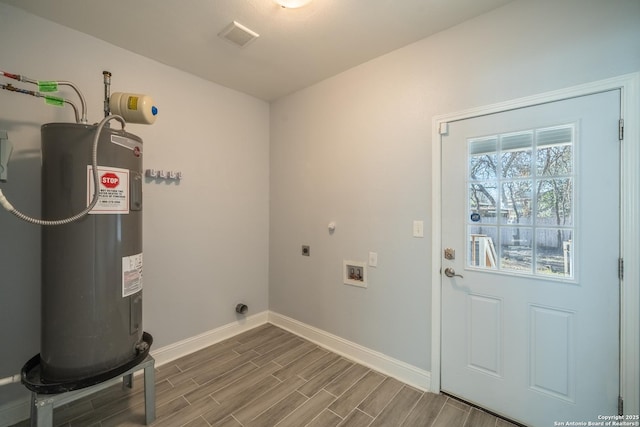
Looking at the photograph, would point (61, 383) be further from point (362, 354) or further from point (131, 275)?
point (362, 354)

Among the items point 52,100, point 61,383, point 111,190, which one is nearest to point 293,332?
point 61,383

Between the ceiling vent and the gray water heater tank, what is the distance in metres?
1.09

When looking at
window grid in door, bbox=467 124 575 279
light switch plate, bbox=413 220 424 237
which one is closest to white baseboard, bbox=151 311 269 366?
light switch plate, bbox=413 220 424 237

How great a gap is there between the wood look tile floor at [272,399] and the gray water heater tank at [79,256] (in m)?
0.60

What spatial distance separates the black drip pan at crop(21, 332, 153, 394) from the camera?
1310mm

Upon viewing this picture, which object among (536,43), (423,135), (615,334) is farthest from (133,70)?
(615,334)

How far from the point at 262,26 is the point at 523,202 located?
215cm

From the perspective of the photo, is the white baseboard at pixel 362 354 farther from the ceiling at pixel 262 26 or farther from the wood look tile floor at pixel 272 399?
the ceiling at pixel 262 26

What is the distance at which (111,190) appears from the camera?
1.45 meters

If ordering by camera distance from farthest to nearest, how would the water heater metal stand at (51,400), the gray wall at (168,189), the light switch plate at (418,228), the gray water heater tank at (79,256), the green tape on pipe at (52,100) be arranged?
the light switch plate at (418,228)
the gray wall at (168,189)
the green tape on pipe at (52,100)
the gray water heater tank at (79,256)
the water heater metal stand at (51,400)

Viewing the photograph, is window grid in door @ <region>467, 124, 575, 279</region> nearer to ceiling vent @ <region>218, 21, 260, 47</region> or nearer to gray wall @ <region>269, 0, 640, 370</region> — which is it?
gray wall @ <region>269, 0, 640, 370</region>

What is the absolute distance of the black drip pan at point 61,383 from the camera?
131 cm

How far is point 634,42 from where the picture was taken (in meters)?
1.36

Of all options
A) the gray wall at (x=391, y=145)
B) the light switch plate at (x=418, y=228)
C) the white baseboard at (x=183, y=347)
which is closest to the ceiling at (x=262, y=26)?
the gray wall at (x=391, y=145)
